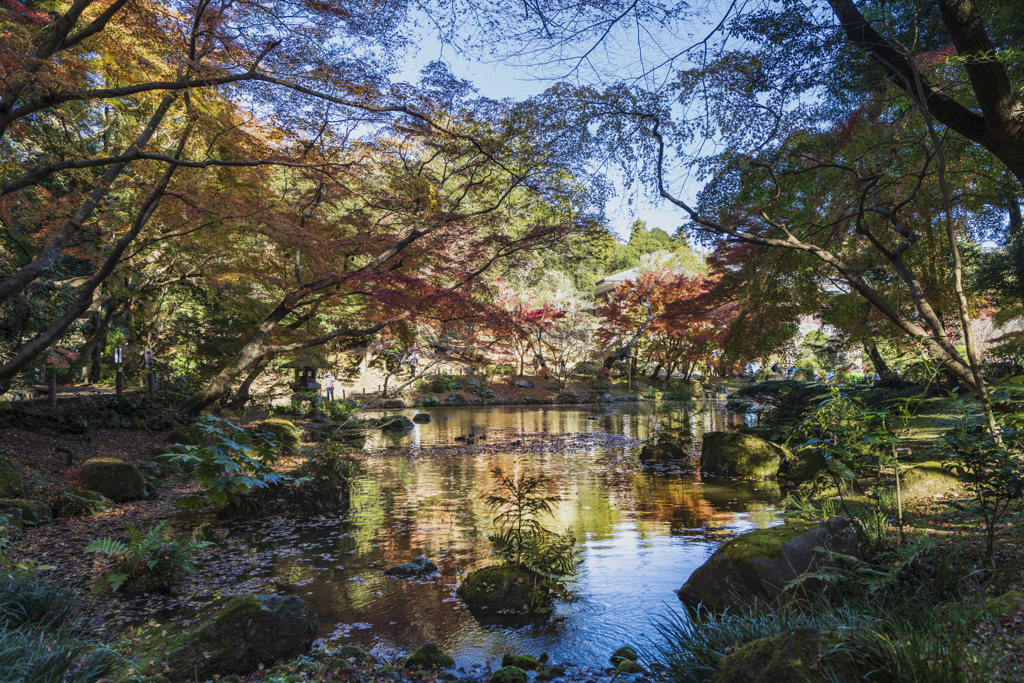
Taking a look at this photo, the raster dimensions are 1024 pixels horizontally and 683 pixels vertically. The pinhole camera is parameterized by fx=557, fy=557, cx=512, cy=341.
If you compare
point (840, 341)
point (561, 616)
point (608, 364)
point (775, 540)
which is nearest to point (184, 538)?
point (561, 616)

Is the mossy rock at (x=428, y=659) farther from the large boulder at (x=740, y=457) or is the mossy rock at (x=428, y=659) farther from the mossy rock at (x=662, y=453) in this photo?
the mossy rock at (x=662, y=453)

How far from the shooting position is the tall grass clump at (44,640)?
260 centimetres

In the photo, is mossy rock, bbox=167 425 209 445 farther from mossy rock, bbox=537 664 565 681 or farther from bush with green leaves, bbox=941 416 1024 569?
bush with green leaves, bbox=941 416 1024 569

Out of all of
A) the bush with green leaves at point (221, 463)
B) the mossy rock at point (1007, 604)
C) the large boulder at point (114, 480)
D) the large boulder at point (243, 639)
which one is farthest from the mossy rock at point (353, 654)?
the large boulder at point (114, 480)

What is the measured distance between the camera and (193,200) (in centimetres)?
956

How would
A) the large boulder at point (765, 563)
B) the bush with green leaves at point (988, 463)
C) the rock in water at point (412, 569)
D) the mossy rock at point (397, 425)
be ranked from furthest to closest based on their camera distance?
the mossy rock at point (397, 425) → the rock in water at point (412, 569) → the large boulder at point (765, 563) → the bush with green leaves at point (988, 463)

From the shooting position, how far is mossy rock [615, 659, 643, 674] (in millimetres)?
3588

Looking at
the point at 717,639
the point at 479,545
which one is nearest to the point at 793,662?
the point at 717,639

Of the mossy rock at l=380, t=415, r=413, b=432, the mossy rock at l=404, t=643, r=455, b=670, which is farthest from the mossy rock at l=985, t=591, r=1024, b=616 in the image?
the mossy rock at l=380, t=415, r=413, b=432

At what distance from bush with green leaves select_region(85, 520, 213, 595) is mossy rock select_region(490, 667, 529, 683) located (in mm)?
3212

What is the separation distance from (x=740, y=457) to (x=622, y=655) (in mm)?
7236

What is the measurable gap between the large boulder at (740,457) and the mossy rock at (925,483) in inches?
117

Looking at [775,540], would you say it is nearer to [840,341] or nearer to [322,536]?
[322,536]

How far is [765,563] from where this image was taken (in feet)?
14.3
